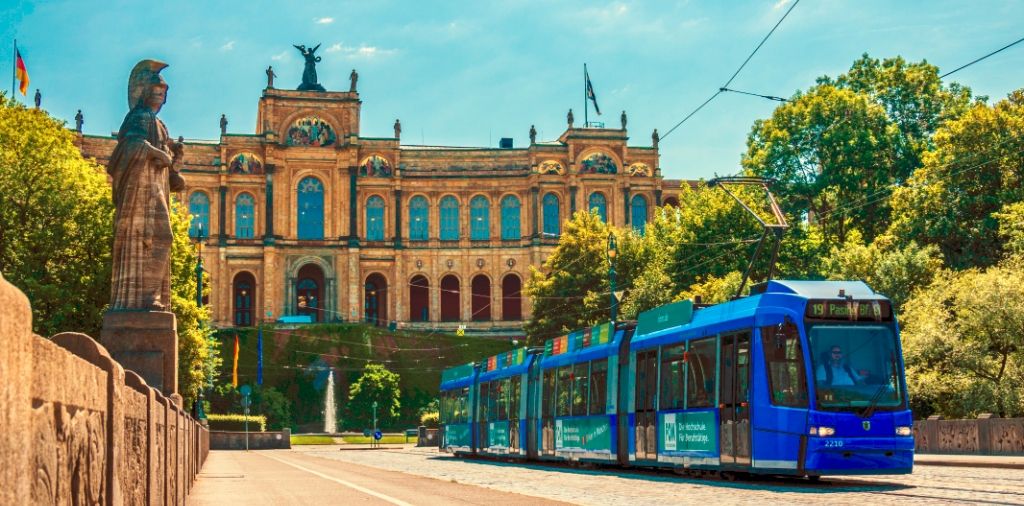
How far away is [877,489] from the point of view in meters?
16.9

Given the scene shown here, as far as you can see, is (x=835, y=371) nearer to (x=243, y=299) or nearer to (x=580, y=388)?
(x=580, y=388)

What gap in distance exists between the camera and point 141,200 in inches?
866

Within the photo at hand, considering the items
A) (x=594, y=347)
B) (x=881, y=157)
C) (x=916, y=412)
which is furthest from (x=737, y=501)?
(x=881, y=157)

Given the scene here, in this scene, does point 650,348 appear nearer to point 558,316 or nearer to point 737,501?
point 737,501

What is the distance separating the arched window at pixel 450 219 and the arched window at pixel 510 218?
4.01 meters

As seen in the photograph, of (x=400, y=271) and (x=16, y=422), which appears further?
(x=400, y=271)

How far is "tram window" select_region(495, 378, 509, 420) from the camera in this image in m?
32.8

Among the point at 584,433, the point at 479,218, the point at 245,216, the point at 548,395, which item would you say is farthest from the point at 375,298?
the point at 584,433

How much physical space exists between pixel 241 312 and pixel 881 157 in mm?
54810

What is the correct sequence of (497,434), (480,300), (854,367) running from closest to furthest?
(854,367) → (497,434) → (480,300)

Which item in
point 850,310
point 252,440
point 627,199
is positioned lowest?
point 252,440

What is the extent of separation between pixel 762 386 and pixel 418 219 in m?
83.1

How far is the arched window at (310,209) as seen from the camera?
318 ft

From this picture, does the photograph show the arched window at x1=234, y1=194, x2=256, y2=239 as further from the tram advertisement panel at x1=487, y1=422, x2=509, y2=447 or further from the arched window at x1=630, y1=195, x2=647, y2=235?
the tram advertisement panel at x1=487, y1=422, x2=509, y2=447
